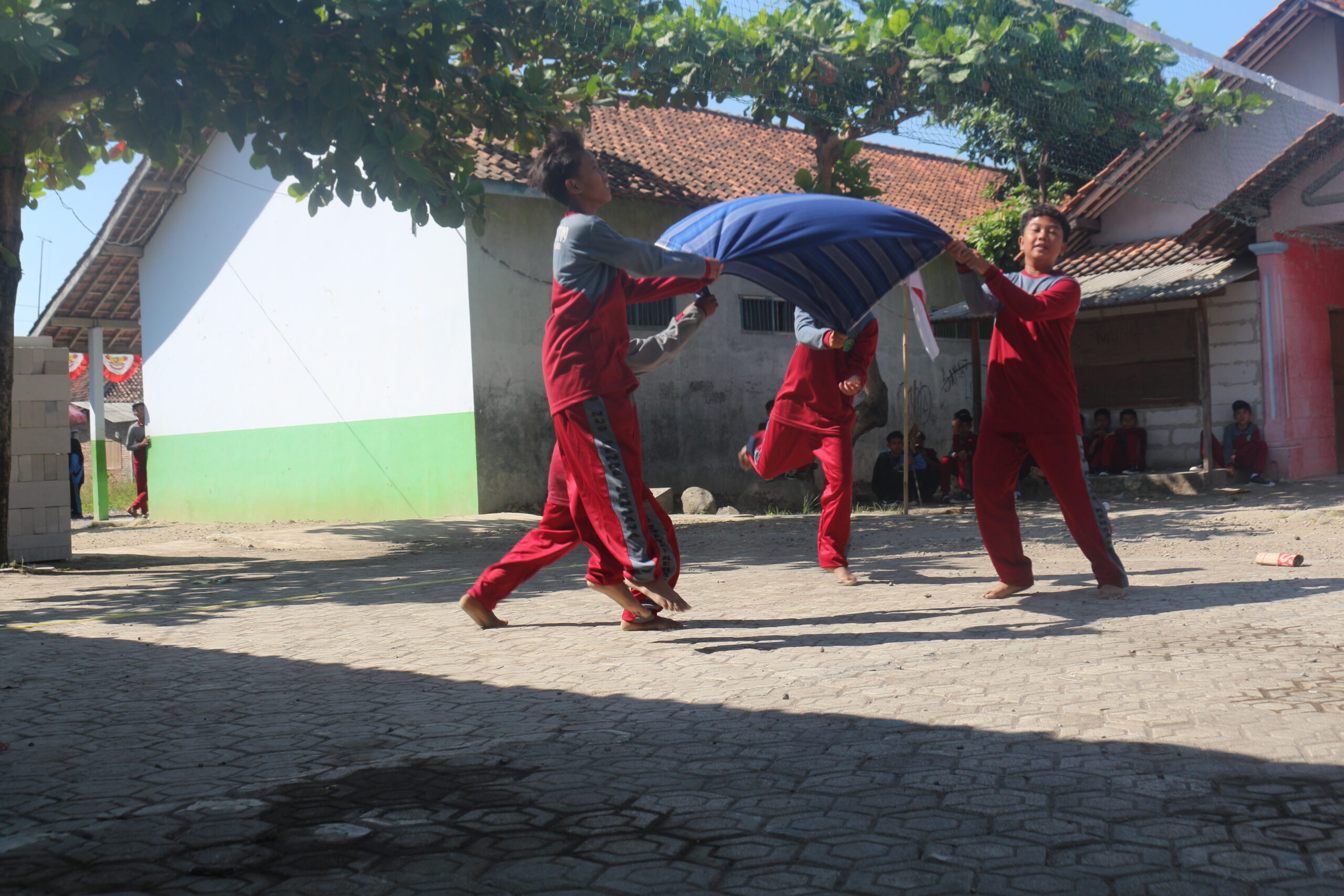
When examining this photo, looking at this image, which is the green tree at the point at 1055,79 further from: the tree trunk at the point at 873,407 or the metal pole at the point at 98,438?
the metal pole at the point at 98,438

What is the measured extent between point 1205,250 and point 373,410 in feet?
35.4

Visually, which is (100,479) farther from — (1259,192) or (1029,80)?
(1259,192)

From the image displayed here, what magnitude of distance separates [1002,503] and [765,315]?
460 inches

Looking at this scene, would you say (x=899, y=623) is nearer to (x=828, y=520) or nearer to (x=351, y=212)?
(x=828, y=520)

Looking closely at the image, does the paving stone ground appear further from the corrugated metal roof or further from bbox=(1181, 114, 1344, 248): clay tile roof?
the corrugated metal roof

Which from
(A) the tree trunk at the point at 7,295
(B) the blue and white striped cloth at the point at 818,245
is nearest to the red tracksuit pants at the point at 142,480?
(A) the tree trunk at the point at 7,295

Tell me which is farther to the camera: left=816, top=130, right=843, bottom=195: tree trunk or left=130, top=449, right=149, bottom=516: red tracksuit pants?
left=130, top=449, right=149, bottom=516: red tracksuit pants

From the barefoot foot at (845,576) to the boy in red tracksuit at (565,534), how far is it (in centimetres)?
154

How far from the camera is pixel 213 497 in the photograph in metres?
17.6

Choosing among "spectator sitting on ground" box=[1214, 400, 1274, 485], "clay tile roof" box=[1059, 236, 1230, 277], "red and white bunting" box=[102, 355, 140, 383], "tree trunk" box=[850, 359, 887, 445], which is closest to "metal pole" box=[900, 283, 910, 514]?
"tree trunk" box=[850, 359, 887, 445]

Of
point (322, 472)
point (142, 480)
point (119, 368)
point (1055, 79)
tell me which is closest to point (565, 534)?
point (1055, 79)

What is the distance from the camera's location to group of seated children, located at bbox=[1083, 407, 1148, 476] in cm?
Result: 1484

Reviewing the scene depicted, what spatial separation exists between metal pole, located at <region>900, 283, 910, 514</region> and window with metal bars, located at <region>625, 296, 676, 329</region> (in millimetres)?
3182

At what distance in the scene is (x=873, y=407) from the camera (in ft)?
45.5
